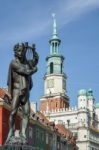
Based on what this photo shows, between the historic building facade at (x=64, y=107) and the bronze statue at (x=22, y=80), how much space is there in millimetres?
113954

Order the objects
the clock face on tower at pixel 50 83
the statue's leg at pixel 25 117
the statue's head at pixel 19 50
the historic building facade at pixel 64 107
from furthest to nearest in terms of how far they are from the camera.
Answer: the clock face on tower at pixel 50 83
the historic building facade at pixel 64 107
the statue's head at pixel 19 50
the statue's leg at pixel 25 117

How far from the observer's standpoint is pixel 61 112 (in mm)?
138500

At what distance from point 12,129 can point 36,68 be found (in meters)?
1.92

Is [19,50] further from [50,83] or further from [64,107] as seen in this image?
[50,83]

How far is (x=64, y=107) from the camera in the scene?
474 feet

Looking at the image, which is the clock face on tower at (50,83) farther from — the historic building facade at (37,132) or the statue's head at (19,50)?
the statue's head at (19,50)

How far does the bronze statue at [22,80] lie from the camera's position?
14555mm

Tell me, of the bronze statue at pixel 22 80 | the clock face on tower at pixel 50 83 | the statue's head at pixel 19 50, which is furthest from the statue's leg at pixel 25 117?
the clock face on tower at pixel 50 83

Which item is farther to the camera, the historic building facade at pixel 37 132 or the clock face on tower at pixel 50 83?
the clock face on tower at pixel 50 83

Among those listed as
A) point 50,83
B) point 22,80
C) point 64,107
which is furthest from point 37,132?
point 50,83

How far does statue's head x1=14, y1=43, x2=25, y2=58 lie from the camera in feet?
48.7

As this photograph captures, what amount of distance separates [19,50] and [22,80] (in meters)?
0.88

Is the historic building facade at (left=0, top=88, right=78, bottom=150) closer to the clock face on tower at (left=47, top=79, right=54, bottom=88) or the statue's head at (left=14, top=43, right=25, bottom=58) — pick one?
the statue's head at (left=14, top=43, right=25, bottom=58)

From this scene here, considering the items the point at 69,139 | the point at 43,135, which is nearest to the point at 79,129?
the point at 69,139
